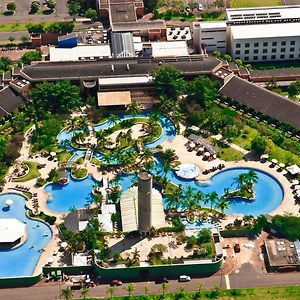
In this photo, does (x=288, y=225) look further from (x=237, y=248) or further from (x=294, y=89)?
(x=294, y=89)

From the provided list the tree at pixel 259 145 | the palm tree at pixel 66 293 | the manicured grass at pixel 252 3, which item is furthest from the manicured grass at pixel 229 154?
the manicured grass at pixel 252 3

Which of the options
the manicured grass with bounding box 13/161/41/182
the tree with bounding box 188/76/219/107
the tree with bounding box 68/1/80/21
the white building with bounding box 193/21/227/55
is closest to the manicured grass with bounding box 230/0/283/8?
the white building with bounding box 193/21/227/55

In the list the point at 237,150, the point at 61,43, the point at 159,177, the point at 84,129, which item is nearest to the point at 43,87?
the point at 84,129

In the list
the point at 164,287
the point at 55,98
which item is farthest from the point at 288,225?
the point at 55,98

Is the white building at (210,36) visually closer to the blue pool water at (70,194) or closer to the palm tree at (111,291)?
the blue pool water at (70,194)

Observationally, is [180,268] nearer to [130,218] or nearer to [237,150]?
[130,218]

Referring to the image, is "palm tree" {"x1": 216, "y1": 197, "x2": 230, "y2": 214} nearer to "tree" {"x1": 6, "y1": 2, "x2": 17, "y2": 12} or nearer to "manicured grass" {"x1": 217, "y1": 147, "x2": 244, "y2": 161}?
"manicured grass" {"x1": 217, "y1": 147, "x2": 244, "y2": 161}
